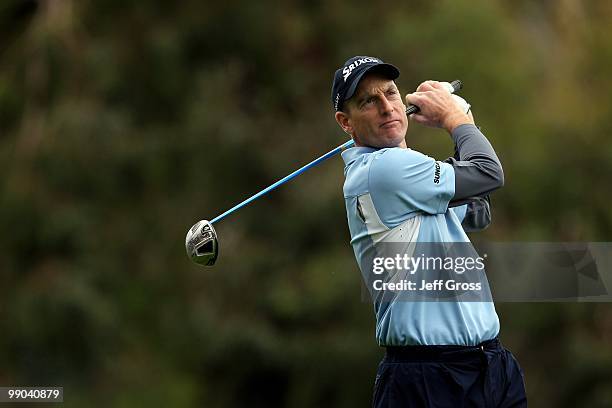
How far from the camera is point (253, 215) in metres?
17.4

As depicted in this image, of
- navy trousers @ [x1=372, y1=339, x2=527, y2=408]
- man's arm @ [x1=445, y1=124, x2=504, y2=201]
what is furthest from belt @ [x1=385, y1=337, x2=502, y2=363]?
man's arm @ [x1=445, y1=124, x2=504, y2=201]

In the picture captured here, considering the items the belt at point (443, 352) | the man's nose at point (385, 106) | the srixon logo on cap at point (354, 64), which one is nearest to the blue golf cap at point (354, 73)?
the srixon logo on cap at point (354, 64)

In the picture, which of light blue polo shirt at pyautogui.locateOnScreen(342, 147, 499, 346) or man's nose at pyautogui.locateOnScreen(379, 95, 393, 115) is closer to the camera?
light blue polo shirt at pyautogui.locateOnScreen(342, 147, 499, 346)

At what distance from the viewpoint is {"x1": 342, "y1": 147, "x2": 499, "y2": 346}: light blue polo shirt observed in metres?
4.54

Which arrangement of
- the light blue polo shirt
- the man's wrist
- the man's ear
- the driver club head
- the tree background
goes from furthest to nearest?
the tree background
the driver club head
the man's ear
the man's wrist
the light blue polo shirt

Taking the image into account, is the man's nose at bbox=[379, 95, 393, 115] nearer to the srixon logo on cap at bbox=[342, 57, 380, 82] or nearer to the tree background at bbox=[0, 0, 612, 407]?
the srixon logo on cap at bbox=[342, 57, 380, 82]

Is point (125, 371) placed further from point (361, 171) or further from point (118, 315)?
point (361, 171)

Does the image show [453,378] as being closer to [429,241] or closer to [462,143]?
[429,241]

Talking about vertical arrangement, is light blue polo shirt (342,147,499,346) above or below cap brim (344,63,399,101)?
below

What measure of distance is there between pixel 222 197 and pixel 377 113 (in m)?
12.4

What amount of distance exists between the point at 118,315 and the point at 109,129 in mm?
2263

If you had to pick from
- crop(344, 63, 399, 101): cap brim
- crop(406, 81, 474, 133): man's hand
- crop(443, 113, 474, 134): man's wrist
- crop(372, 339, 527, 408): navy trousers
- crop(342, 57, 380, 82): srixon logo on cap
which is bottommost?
crop(372, 339, 527, 408): navy trousers

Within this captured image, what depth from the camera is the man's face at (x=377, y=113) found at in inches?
188

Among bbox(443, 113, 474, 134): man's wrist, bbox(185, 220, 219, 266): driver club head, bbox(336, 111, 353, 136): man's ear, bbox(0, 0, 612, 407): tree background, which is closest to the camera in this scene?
bbox(443, 113, 474, 134): man's wrist
